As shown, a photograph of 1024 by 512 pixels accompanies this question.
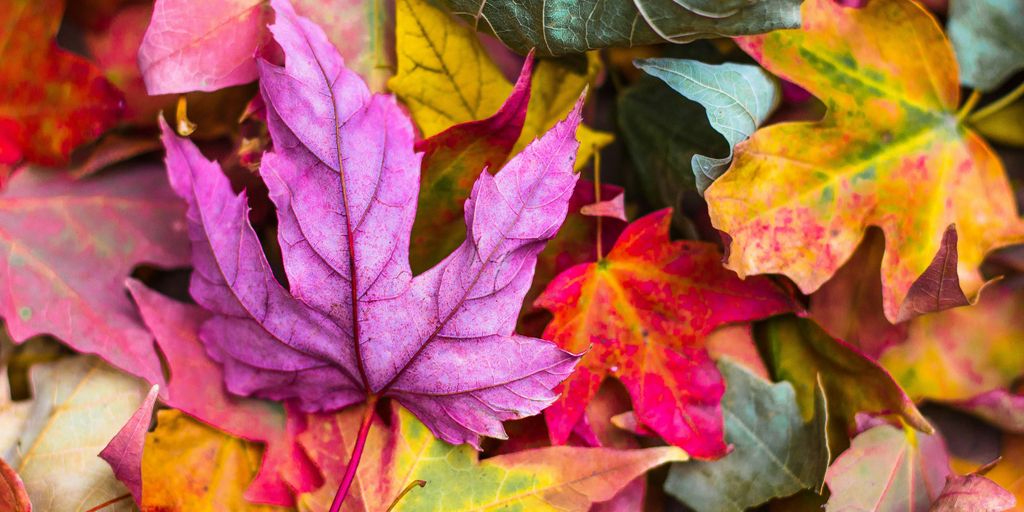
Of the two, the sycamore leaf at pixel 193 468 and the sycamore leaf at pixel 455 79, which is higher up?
the sycamore leaf at pixel 455 79

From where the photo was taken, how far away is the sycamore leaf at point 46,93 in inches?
25.5

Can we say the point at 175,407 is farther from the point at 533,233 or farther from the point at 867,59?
the point at 867,59

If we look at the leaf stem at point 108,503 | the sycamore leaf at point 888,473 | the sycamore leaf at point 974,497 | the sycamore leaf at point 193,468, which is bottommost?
the leaf stem at point 108,503

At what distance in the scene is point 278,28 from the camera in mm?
514

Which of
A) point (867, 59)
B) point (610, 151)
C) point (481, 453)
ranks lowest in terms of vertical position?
point (481, 453)

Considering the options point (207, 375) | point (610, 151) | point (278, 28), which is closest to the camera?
point (278, 28)

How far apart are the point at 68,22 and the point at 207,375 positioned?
1.18ft

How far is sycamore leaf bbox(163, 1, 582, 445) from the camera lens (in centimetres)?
51

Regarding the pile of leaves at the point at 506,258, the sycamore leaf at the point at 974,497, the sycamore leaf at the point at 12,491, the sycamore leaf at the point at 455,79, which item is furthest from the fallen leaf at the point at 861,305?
the sycamore leaf at the point at 12,491

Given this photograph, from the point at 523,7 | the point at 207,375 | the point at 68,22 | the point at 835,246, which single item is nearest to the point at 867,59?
the point at 835,246

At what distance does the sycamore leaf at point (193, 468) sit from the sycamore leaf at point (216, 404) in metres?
0.02

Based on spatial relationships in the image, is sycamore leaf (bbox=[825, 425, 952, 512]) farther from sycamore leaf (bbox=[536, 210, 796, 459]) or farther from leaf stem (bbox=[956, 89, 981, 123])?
leaf stem (bbox=[956, 89, 981, 123])

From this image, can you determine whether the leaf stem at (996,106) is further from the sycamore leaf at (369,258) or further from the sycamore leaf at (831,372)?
the sycamore leaf at (369,258)

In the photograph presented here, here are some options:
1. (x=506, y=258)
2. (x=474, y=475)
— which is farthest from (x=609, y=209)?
(x=474, y=475)
